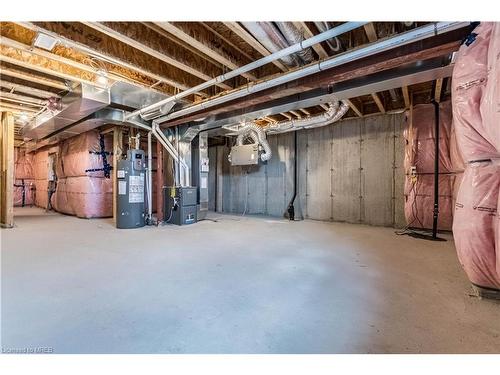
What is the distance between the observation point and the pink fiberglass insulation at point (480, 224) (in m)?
1.61

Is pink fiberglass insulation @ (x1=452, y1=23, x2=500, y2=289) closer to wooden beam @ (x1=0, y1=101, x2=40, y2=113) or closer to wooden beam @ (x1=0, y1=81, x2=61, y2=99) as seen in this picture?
wooden beam @ (x1=0, y1=81, x2=61, y2=99)

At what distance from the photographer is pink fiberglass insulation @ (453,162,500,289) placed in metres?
1.61

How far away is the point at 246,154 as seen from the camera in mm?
5816

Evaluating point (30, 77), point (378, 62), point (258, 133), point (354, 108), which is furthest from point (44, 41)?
point (354, 108)

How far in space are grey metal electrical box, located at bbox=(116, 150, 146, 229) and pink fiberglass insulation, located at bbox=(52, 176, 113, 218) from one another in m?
1.77

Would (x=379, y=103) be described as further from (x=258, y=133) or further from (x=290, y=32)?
(x=290, y=32)

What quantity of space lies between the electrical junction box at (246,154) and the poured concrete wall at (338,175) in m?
0.71

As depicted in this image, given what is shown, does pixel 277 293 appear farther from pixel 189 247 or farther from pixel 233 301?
pixel 189 247

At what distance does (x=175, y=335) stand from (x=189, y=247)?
187 centimetres

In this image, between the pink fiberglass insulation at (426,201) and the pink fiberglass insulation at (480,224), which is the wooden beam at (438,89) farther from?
the pink fiberglass insulation at (480,224)

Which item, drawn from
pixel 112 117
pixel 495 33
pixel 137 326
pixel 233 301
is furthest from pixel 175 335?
pixel 112 117

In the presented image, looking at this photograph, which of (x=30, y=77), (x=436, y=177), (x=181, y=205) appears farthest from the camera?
(x=181, y=205)

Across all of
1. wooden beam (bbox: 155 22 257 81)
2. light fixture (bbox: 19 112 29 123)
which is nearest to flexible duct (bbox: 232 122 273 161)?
wooden beam (bbox: 155 22 257 81)

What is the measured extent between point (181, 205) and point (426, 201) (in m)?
4.30
